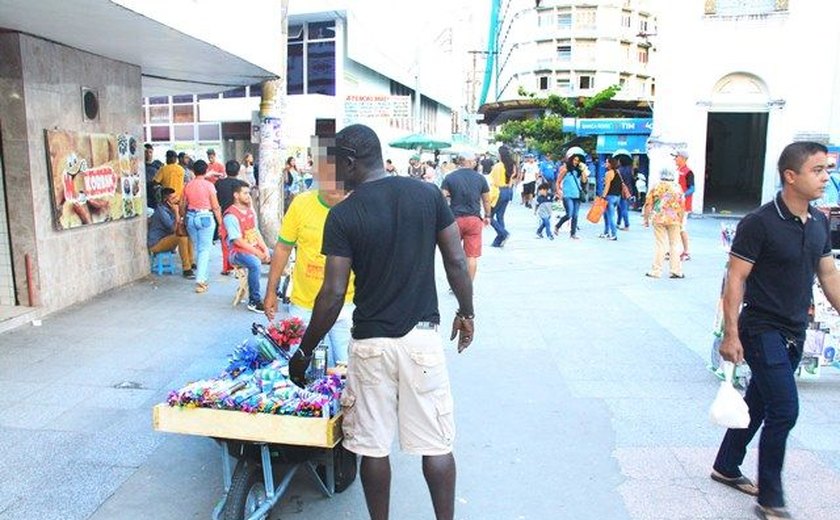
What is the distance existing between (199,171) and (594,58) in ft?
220

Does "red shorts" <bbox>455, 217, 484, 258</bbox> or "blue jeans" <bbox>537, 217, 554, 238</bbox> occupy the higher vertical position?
"red shorts" <bbox>455, 217, 484, 258</bbox>

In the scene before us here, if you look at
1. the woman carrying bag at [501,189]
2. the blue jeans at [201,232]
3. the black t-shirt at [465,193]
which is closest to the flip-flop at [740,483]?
the black t-shirt at [465,193]

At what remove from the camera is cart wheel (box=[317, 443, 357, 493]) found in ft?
11.9

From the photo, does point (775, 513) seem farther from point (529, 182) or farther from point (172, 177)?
point (529, 182)

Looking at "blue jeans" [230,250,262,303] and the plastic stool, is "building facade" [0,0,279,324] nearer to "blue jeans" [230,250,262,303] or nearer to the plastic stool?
the plastic stool

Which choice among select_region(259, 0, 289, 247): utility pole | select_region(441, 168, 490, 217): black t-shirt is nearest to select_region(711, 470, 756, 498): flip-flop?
select_region(441, 168, 490, 217): black t-shirt

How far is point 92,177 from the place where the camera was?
8.15 meters

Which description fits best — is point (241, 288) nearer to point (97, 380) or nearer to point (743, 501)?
point (97, 380)

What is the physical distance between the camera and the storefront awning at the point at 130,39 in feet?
18.1

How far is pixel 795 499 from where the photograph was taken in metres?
3.63

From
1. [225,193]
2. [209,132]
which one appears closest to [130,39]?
[225,193]

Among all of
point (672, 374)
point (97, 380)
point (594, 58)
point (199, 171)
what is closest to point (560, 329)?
point (672, 374)

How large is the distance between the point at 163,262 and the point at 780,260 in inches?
354

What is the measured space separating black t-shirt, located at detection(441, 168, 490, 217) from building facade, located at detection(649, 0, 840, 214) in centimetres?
1099
